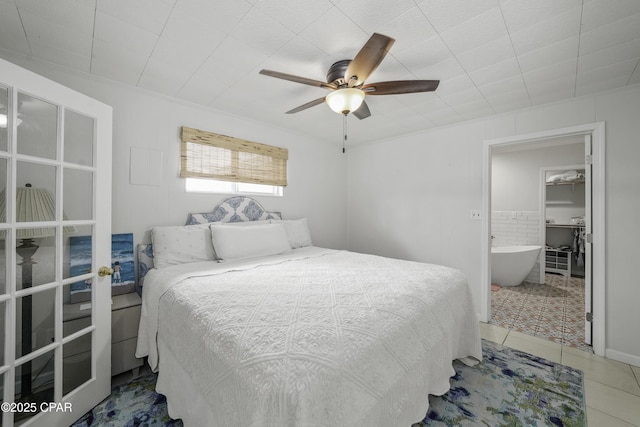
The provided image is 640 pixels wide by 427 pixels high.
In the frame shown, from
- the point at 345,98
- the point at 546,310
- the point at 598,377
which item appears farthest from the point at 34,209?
the point at 546,310

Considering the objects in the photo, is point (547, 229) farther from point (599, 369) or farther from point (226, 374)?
point (226, 374)

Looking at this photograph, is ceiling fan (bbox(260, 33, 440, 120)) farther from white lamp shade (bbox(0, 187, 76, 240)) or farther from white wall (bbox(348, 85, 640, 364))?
white wall (bbox(348, 85, 640, 364))

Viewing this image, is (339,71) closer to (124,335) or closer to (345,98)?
(345,98)

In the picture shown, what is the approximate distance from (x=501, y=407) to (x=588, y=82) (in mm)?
2637

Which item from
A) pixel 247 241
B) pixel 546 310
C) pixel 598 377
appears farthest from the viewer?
pixel 546 310

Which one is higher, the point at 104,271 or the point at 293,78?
the point at 293,78

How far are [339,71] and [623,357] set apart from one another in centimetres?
338

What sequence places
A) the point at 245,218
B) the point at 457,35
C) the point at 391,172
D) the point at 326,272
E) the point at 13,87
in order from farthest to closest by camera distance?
the point at 391,172 → the point at 245,218 → the point at 326,272 → the point at 457,35 → the point at 13,87

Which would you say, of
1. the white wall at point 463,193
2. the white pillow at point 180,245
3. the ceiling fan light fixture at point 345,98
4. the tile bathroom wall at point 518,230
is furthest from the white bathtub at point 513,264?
the white pillow at point 180,245

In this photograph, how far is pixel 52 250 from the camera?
1.48m

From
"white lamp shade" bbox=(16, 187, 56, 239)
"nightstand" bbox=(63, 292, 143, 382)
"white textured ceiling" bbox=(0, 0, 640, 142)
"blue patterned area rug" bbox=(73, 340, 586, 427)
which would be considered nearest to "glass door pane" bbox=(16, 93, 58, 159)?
"white lamp shade" bbox=(16, 187, 56, 239)

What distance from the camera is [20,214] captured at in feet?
4.42

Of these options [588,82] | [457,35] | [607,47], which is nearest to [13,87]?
[457,35]

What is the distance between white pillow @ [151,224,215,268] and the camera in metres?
2.20
